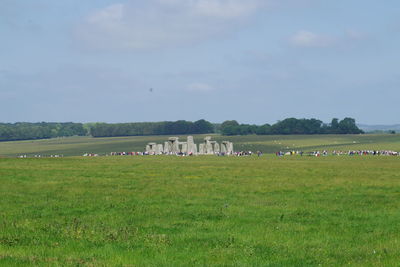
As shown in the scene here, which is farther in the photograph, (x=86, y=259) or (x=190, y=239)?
(x=190, y=239)

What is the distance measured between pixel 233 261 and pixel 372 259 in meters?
2.97

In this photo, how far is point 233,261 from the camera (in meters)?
11.4

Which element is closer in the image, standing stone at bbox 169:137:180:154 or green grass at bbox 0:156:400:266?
green grass at bbox 0:156:400:266

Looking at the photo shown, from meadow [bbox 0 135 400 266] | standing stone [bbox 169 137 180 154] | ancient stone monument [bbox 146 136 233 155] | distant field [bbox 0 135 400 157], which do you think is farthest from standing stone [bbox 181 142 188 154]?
meadow [bbox 0 135 400 266]

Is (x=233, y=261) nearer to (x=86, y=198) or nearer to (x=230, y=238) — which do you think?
(x=230, y=238)

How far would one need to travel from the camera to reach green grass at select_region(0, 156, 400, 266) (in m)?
11.8

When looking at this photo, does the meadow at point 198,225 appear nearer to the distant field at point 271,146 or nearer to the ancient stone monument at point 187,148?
the ancient stone monument at point 187,148

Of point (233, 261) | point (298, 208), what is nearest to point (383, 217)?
point (298, 208)

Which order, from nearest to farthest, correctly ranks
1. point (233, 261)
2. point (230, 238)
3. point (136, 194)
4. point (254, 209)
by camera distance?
1. point (233, 261)
2. point (230, 238)
3. point (254, 209)
4. point (136, 194)

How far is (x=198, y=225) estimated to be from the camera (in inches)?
633

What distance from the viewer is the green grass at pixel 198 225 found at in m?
11.8

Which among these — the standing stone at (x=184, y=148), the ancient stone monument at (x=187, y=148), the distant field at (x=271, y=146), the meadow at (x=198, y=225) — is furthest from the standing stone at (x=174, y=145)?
the meadow at (x=198, y=225)

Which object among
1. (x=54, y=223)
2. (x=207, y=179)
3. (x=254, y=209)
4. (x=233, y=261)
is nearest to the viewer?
(x=233, y=261)

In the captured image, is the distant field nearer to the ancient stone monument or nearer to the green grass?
the ancient stone monument
